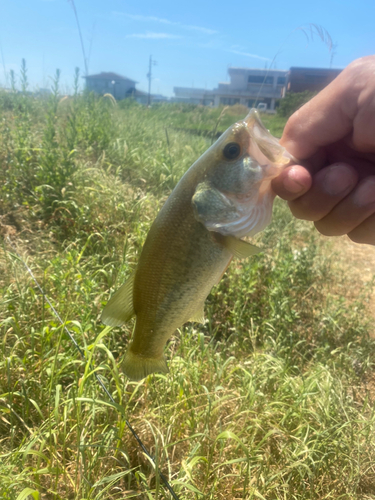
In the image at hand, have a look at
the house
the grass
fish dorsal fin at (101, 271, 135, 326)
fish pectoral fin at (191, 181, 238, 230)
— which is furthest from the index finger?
the house

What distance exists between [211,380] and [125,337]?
2.79 ft

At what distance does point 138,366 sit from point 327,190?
4.05 ft

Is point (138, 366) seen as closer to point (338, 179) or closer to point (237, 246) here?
point (237, 246)

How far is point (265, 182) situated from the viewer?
1.36m

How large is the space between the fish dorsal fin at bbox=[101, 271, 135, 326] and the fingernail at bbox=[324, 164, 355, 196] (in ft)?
3.48

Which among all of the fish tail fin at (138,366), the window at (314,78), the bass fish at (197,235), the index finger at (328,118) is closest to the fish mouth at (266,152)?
the bass fish at (197,235)

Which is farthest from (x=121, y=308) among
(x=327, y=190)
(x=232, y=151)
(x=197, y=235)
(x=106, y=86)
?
(x=106, y=86)

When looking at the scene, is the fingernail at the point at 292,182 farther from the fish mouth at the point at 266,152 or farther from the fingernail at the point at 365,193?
the fingernail at the point at 365,193

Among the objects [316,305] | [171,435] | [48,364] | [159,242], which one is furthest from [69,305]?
[316,305]

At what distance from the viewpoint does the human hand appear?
1603 mm

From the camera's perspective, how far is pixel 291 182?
149 centimetres

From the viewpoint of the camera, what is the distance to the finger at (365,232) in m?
1.76

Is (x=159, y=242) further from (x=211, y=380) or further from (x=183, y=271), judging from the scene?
(x=211, y=380)

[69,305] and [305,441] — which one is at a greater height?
[69,305]
